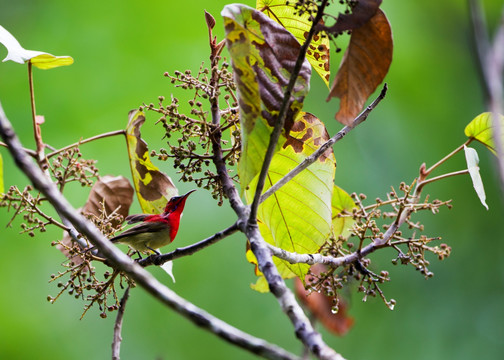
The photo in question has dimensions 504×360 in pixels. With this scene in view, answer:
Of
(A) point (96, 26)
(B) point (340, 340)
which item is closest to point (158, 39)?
(A) point (96, 26)

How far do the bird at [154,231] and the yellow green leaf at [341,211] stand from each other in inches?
15.6

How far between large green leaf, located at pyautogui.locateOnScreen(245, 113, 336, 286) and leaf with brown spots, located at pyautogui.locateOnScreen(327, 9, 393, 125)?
22cm

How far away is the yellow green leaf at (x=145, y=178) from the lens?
4.42 feet

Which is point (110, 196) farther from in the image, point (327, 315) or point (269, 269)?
point (327, 315)

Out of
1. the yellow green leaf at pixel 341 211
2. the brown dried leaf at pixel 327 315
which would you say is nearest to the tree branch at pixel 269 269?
the yellow green leaf at pixel 341 211

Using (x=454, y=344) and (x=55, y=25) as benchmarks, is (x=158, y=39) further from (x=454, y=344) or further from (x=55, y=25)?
(x=454, y=344)

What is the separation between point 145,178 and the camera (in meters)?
1.36

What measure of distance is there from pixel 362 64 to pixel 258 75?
17cm

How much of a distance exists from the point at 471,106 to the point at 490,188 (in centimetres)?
69

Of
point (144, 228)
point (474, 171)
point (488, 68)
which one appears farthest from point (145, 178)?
point (488, 68)

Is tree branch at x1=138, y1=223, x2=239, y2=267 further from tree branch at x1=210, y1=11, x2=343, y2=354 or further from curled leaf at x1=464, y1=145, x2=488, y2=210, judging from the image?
curled leaf at x1=464, y1=145, x2=488, y2=210

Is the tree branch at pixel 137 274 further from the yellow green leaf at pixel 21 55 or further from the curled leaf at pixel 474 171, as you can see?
the curled leaf at pixel 474 171

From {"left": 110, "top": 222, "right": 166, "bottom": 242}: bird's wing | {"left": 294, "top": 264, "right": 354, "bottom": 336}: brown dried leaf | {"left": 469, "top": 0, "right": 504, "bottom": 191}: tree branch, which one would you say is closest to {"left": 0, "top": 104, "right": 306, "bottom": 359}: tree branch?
{"left": 469, "top": 0, "right": 504, "bottom": 191}: tree branch

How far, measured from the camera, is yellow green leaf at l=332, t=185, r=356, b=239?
55.5 inches
